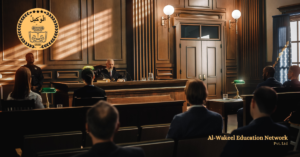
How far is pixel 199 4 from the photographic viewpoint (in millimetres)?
7410

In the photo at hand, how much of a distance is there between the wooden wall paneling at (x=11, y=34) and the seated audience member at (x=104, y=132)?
5485mm

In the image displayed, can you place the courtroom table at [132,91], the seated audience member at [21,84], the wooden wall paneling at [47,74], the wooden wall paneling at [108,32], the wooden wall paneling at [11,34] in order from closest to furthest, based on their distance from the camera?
the seated audience member at [21,84], the courtroom table at [132,91], the wooden wall paneling at [11,34], the wooden wall paneling at [47,74], the wooden wall paneling at [108,32]

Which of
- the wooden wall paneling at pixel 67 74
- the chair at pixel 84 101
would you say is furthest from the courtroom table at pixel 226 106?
the wooden wall paneling at pixel 67 74

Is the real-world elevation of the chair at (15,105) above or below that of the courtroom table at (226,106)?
above

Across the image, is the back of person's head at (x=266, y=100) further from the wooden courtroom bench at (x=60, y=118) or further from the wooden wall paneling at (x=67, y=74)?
the wooden wall paneling at (x=67, y=74)

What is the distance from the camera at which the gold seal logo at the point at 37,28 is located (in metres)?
5.90

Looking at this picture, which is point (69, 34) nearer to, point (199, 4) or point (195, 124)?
point (199, 4)

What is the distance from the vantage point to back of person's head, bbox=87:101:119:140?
43.7 inches

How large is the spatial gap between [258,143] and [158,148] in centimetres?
58

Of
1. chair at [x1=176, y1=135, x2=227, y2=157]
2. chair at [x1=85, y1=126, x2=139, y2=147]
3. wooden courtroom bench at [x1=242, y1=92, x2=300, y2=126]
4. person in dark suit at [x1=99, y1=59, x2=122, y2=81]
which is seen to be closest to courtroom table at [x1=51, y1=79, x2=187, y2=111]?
person in dark suit at [x1=99, y1=59, x2=122, y2=81]

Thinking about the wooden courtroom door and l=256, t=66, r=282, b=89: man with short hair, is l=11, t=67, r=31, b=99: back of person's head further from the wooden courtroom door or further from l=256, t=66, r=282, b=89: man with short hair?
the wooden courtroom door

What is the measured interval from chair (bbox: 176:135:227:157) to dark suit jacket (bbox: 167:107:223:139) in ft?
0.34

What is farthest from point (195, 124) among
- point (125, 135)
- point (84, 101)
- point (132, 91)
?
point (132, 91)

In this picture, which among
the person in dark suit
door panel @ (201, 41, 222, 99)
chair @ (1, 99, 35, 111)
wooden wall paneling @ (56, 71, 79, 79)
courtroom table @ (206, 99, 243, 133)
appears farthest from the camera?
door panel @ (201, 41, 222, 99)
